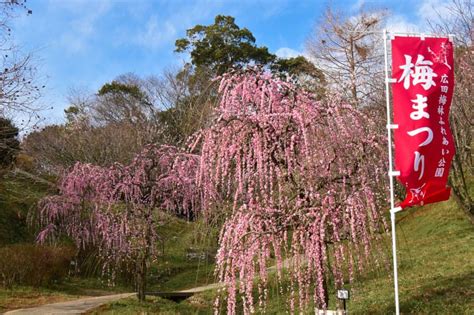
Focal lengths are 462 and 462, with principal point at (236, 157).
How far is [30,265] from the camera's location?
44.1 feet

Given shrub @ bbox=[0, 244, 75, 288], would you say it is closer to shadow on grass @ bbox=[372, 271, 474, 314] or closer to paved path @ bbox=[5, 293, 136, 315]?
paved path @ bbox=[5, 293, 136, 315]

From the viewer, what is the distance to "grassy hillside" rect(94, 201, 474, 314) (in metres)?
6.48

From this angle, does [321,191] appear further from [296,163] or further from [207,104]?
[207,104]

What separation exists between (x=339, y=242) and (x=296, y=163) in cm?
100

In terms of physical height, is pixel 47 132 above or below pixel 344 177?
above

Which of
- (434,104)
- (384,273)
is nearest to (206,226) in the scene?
(434,104)

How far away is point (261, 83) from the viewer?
5.51m

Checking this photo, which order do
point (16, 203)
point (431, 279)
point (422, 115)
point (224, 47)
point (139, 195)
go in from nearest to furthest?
point (422, 115), point (431, 279), point (139, 195), point (16, 203), point (224, 47)

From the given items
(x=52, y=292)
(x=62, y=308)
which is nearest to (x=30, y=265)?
(x=52, y=292)

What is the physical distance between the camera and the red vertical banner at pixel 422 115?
4406 mm

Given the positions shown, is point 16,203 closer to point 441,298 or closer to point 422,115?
point 441,298

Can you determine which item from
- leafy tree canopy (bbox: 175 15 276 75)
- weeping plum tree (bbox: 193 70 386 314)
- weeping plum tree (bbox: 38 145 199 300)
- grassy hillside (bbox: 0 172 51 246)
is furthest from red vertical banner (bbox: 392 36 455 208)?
leafy tree canopy (bbox: 175 15 276 75)

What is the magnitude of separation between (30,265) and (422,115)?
40.6 feet

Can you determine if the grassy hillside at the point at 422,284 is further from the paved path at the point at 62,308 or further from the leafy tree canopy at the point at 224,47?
the leafy tree canopy at the point at 224,47
